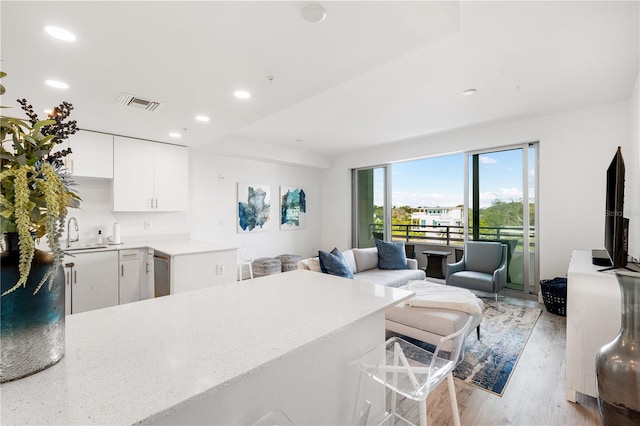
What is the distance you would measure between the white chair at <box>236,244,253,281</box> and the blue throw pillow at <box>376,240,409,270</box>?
2.41 metres

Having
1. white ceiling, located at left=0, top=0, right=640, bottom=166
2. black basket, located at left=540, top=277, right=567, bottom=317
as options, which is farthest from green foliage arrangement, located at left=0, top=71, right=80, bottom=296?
black basket, located at left=540, top=277, right=567, bottom=317

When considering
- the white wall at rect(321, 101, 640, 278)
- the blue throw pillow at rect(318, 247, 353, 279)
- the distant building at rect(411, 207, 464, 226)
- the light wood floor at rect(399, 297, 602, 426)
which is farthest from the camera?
the distant building at rect(411, 207, 464, 226)

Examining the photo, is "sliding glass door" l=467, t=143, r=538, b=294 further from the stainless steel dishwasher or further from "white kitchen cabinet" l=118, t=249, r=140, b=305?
"white kitchen cabinet" l=118, t=249, r=140, b=305

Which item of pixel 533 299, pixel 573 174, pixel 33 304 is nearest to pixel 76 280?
pixel 33 304

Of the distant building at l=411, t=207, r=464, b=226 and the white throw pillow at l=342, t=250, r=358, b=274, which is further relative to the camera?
the distant building at l=411, t=207, r=464, b=226

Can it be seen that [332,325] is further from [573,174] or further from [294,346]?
[573,174]

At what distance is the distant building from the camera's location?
6.31 meters

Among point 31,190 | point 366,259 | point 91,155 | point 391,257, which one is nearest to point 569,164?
point 391,257

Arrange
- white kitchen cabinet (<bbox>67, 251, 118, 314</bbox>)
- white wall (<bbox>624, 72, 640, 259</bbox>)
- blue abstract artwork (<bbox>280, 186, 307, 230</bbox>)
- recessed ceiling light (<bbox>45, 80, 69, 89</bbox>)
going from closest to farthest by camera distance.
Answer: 1. recessed ceiling light (<bbox>45, 80, 69, 89</bbox>)
2. white wall (<bbox>624, 72, 640, 259</bbox>)
3. white kitchen cabinet (<bbox>67, 251, 118, 314</bbox>)
4. blue abstract artwork (<bbox>280, 186, 307, 230</bbox>)

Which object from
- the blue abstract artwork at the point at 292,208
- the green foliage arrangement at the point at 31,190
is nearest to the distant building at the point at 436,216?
the blue abstract artwork at the point at 292,208

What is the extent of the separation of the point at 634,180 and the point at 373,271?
3129 millimetres

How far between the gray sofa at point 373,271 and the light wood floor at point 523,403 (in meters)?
1.68

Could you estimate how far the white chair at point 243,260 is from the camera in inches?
216

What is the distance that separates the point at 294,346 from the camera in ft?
3.11
